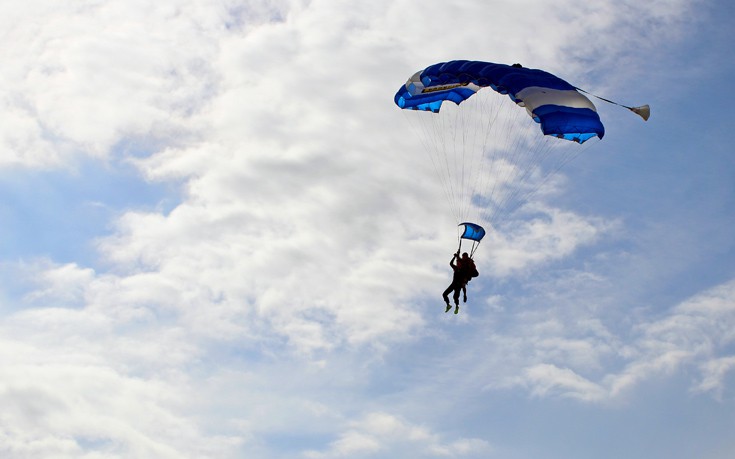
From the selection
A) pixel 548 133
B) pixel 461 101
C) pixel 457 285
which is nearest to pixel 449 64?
pixel 461 101

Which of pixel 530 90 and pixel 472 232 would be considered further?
pixel 472 232

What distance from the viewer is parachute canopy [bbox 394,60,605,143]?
34.3m

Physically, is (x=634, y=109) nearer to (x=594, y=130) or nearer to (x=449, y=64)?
(x=594, y=130)

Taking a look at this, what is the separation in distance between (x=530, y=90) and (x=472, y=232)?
18.4 ft

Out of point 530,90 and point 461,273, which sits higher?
point 530,90

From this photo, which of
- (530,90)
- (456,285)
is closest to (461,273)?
(456,285)

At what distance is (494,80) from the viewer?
35594 millimetres

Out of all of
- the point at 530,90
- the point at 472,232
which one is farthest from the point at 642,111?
the point at 472,232

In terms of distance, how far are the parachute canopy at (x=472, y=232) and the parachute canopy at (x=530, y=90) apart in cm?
454

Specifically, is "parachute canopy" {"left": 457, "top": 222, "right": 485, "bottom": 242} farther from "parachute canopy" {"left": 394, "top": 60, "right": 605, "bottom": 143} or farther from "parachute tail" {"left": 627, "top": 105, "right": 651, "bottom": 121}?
"parachute tail" {"left": 627, "top": 105, "right": 651, "bottom": 121}

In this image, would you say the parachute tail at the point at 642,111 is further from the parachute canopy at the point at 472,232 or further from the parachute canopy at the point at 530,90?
the parachute canopy at the point at 472,232

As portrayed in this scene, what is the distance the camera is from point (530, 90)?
34.7 meters

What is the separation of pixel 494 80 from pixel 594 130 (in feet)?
12.9

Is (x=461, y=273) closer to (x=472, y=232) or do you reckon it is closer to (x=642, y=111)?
(x=472, y=232)
